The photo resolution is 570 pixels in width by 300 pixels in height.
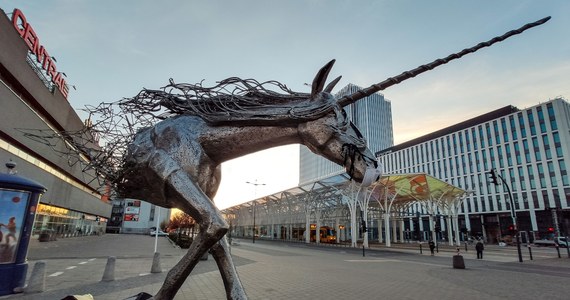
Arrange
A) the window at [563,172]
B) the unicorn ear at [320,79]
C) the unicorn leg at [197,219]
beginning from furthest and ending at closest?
1. the window at [563,172]
2. the unicorn ear at [320,79]
3. the unicorn leg at [197,219]

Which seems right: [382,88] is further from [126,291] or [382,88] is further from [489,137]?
[489,137]

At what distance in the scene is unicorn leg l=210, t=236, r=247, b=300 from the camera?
3.34 m

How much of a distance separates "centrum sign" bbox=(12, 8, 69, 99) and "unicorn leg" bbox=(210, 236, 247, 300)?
27798mm

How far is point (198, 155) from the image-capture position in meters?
3.57

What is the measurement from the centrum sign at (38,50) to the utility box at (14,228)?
70.2ft

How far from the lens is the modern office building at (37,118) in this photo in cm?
2033

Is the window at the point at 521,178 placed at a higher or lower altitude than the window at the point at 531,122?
lower

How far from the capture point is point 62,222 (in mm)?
36031

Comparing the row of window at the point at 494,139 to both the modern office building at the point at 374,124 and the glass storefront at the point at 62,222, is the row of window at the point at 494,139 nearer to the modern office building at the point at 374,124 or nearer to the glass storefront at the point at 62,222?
the modern office building at the point at 374,124

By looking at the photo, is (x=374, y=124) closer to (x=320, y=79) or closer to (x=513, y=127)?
(x=513, y=127)

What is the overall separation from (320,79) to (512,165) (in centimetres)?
7599

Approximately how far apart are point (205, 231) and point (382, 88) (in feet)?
7.54

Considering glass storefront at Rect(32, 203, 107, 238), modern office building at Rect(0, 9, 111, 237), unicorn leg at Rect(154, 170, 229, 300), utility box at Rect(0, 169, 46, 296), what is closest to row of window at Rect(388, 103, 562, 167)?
modern office building at Rect(0, 9, 111, 237)

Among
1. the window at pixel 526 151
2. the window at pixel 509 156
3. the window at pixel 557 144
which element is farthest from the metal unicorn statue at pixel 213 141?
the window at pixel 509 156
